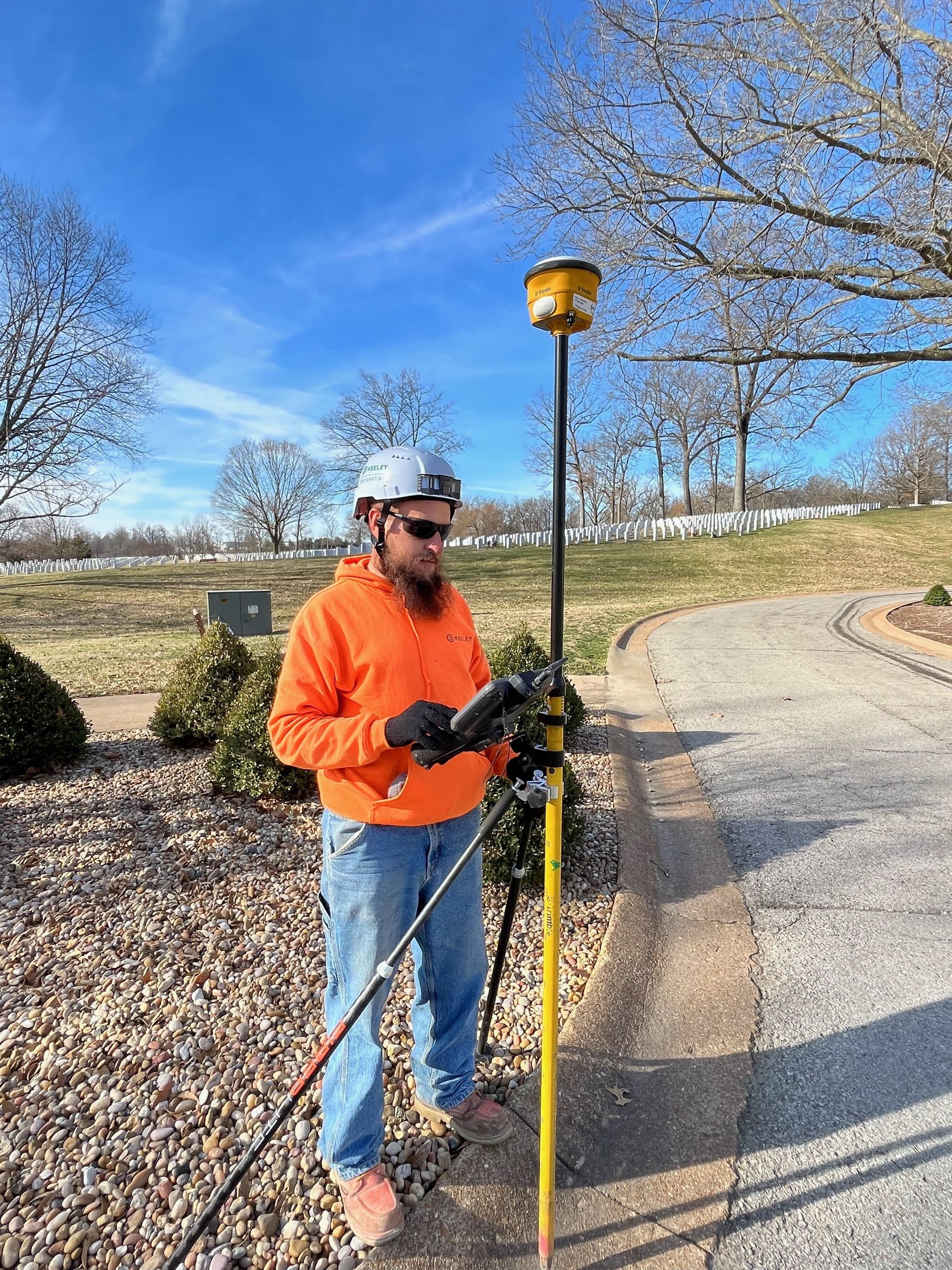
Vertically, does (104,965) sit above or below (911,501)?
below

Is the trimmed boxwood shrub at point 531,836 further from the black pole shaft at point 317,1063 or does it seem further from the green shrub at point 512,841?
the black pole shaft at point 317,1063

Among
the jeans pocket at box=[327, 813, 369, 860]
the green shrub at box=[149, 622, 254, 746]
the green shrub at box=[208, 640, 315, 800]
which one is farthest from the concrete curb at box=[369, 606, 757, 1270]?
the green shrub at box=[149, 622, 254, 746]

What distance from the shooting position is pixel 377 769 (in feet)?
5.76

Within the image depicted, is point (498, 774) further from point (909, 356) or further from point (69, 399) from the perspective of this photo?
point (69, 399)

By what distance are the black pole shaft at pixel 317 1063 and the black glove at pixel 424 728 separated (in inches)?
8.6

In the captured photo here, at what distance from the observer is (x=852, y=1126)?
2.12 meters

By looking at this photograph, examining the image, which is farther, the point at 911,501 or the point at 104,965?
the point at 911,501

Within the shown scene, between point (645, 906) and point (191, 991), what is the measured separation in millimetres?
2071

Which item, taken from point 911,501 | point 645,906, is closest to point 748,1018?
point 645,906

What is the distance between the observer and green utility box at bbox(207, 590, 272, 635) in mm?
6633

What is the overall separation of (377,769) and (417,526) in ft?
2.15

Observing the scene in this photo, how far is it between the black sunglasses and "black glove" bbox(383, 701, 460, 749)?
51 cm

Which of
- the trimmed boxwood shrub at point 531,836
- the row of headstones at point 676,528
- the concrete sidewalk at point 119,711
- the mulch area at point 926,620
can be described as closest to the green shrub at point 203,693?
the concrete sidewalk at point 119,711

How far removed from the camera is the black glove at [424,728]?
154cm
